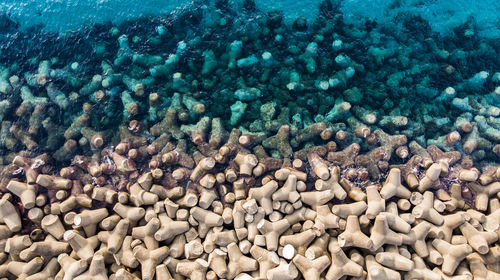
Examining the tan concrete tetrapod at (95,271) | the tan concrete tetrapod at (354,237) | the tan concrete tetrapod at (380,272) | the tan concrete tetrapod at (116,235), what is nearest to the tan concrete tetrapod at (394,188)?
the tan concrete tetrapod at (354,237)

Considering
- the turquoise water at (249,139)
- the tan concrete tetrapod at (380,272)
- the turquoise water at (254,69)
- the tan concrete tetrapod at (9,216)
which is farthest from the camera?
the turquoise water at (254,69)

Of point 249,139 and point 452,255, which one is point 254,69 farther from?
point 452,255

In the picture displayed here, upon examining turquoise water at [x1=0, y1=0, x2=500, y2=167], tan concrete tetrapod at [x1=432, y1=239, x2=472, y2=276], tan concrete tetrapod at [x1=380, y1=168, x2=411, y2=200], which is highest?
turquoise water at [x1=0, y1=0, x2=500, y2=167]

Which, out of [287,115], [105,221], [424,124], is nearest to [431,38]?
[424,124]

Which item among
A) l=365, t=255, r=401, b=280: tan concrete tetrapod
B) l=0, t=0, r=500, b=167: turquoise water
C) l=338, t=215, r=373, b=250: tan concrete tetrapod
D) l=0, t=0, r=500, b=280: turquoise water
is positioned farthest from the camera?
l=0, t=0, r=500, b=167: turquoise water

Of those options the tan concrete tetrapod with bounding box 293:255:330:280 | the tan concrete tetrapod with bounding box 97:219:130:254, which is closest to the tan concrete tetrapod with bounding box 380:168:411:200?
the tan concrete tetrapod with bounding box 293:255:330:280

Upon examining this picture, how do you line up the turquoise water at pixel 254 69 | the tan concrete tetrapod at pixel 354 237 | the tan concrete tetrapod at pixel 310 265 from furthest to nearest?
the turquoise water at pixel 254 69
the tan concrete tetrapod at pixel 354 237
the tan concrete tetrapod at pixel 310 265

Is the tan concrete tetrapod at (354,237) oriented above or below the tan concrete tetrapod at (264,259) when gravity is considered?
above

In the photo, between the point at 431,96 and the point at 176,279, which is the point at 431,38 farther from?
the point at 176,279

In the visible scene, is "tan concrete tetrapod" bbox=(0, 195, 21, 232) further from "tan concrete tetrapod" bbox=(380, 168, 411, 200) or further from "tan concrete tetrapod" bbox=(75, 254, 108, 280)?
"tan concrete tetrapod" bbox=(380, 168, 411, 200)

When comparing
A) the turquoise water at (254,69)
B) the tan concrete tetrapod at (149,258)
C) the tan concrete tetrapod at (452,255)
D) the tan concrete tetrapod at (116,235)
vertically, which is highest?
the turquoise water at (254,69)

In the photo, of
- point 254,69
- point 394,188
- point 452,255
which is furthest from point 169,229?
point 452,255

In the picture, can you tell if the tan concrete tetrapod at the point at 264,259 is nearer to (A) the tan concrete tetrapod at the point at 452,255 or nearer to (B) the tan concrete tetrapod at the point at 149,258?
(B) the tan concrete tetrapod at the point at 149,258
